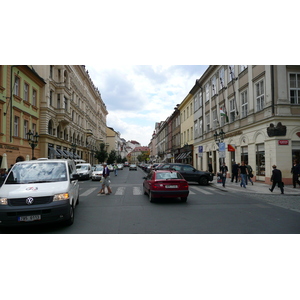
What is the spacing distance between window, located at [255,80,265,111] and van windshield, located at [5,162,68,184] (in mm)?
17186

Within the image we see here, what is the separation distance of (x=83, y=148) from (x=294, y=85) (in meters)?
44.4

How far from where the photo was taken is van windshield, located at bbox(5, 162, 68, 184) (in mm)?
7336

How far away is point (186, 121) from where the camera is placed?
158ft

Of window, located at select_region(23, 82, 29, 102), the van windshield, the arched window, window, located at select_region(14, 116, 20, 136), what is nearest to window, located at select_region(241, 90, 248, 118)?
the van windshield

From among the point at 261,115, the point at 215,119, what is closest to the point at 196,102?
the point at 215,119

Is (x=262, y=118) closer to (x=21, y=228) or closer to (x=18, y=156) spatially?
(x=21, y=228)

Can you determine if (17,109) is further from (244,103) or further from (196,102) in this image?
(196,102)

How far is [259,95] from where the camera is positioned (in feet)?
67.9

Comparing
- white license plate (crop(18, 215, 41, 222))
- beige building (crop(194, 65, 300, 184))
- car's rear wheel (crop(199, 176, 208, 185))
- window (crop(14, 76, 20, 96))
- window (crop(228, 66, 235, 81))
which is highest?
window (crop(228, 66, 235, 81))

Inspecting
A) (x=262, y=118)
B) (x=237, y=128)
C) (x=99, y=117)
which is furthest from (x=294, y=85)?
(x=99, y=117)

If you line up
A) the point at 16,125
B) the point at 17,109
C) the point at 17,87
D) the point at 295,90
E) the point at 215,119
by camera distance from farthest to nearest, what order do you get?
the point at 215,119
the point at 17,87
the point at 16,125
the point at 17,109
the point at 295,90

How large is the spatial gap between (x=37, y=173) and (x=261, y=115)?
17576 millimetres

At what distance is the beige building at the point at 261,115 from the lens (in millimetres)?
18156

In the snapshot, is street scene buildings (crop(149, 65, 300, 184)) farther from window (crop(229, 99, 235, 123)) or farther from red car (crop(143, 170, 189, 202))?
red car (crop(143, 170, 189, 202))
